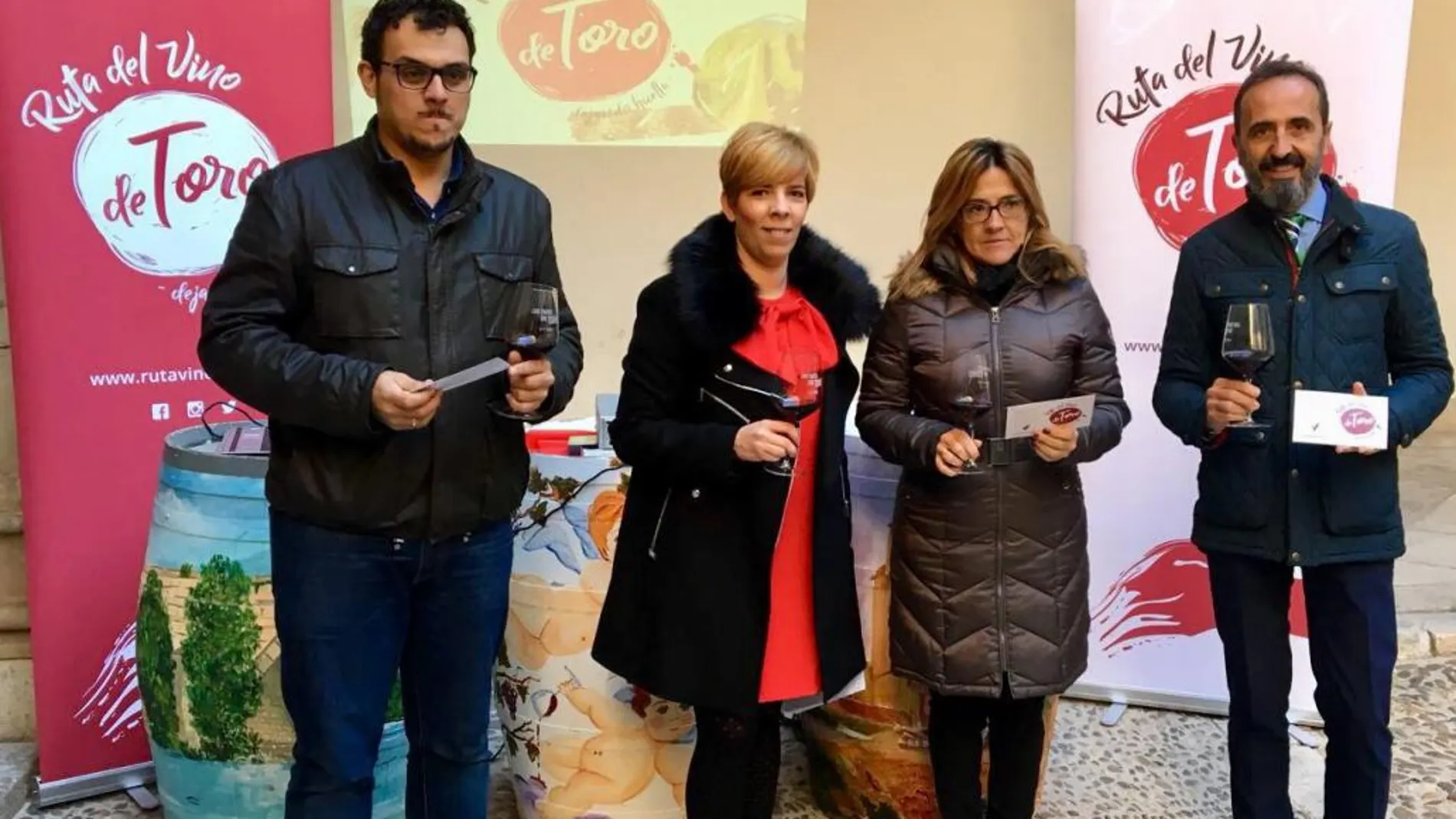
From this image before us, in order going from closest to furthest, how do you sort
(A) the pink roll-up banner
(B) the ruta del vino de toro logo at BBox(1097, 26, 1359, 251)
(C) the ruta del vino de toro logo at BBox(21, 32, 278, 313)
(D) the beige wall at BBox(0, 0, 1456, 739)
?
(C) the ruta del vino de toro logo at BBox(21, 32, 278, 313)
(A) the pink roll-up banner
(B) the ruta del vino de toro logo at BBox(1097, 26, 1359, 251)
(D) the beige wall at BBox(0, 0, 1456, 739)

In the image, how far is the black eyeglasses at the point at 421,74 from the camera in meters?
1.81

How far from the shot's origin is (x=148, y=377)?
113 inches

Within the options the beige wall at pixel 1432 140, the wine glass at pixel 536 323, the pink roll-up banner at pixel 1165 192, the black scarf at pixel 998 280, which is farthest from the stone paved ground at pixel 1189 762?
the beige wall at pixel 1432 140

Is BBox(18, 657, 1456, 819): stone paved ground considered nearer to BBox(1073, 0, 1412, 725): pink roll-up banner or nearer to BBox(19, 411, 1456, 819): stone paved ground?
BBox(19, 411, 1456, 819): stone paved ground

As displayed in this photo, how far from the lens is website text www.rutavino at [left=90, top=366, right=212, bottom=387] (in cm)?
283

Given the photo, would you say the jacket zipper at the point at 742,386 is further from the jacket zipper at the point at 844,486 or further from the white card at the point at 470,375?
the white card at the point at 470,375

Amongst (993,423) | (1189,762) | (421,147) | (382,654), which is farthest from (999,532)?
(1189,762)

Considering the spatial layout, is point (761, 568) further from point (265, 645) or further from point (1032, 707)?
point (265, 645)

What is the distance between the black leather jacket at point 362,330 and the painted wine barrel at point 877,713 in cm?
92

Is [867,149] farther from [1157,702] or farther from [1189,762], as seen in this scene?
[1189,762]

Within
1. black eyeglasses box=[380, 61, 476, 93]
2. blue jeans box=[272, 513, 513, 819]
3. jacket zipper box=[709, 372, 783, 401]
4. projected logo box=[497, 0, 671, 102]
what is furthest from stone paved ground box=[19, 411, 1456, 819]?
projected logo box=[497, 0, 671, 102]

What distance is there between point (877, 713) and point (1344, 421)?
1.19 m

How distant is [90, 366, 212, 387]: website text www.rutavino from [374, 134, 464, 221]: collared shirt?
1.22 m

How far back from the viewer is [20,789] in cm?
297
